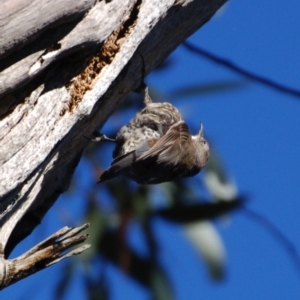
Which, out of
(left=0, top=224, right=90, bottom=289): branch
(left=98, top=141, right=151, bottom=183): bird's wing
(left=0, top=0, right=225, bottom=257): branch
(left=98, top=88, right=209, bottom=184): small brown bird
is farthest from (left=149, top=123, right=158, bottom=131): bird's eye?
(left=0, top=224, right=90, bottom=289): branch

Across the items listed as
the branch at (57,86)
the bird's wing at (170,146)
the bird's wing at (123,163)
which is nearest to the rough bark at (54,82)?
the branch at (57,86)

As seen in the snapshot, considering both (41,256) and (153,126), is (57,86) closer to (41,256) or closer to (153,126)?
(41,256)

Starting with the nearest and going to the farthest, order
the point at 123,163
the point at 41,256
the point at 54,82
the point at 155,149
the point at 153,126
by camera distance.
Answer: the point at 41,256 < the point at 54,82 < the point at 123,163 < the point at 155,149 < the point at 153,126

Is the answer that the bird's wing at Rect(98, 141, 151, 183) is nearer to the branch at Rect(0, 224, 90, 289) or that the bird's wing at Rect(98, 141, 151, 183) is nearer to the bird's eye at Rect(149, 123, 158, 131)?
the bird's eye at Rect(149, 123, 158, 131)

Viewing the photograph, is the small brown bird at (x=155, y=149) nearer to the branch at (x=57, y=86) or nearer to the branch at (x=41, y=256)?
the branch at (x=57, y=86)

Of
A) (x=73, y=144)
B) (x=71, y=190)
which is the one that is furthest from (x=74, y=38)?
(x=71, y=190)

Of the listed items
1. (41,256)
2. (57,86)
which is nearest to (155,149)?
(57,86)
